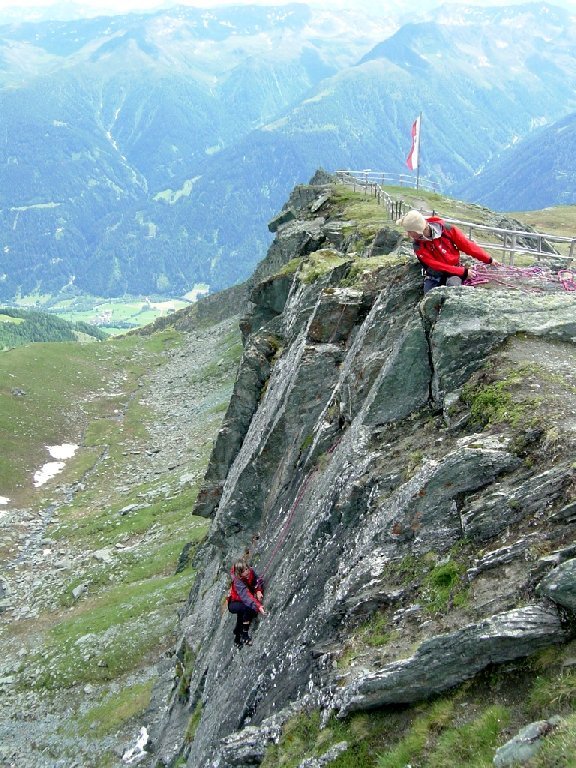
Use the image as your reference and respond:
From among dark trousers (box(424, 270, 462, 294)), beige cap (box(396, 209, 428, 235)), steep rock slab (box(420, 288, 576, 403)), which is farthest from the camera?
dark trousers (box(424, 270, 462, 294))

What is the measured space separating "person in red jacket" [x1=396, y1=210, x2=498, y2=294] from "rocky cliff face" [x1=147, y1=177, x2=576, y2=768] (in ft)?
3.20

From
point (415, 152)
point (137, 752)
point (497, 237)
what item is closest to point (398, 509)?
point (137, 752)

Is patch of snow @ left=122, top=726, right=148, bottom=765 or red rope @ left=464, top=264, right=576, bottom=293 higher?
red rope @ left=464, top=264, right=576, bottom=293

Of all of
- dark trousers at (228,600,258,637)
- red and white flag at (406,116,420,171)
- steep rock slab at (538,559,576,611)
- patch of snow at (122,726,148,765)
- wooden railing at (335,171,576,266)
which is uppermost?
red and white flag at (406,116,420,171)

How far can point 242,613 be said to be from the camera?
19.9 meters

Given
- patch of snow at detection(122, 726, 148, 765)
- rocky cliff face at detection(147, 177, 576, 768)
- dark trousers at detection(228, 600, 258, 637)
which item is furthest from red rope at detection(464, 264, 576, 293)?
patch of snow at detection(122, 726, 148, 765)

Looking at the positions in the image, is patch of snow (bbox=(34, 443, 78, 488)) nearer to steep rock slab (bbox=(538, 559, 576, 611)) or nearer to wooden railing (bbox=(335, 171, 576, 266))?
wooden railing (bbox=(335, 171, 576, 266))

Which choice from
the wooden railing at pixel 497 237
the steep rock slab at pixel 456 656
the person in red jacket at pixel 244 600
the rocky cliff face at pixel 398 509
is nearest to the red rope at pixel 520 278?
the rocky cliff face at pixel 398 509

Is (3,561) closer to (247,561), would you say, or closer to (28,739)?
(28,739)

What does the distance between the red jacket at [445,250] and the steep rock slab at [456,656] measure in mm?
10480

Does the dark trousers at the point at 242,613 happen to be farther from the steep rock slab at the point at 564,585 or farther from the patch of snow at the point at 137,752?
the patch of snow at the point at 137,752

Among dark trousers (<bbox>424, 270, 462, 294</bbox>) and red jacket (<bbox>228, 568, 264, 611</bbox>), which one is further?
red jacket (<bbox>228, 568, 264, 611</bbox>)

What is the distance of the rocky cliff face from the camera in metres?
11.8

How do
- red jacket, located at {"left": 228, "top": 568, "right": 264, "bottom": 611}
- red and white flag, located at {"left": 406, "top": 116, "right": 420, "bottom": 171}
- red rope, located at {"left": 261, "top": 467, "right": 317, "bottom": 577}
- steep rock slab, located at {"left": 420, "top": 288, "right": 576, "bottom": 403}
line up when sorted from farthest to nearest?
red and white flag, located at {"left": 406, "top": 116, "right": 420, "bottom": 171}, red rope, located at {"left": 261, "top": 467, "right": 317, "bottom": 577}, red jacket, located at {"left": 228, "top": 568, "right": 264, "bottom": 611}, steep rock slab, located at {"left": 420, "top": 288, "right": 576, "bottom": 403}
